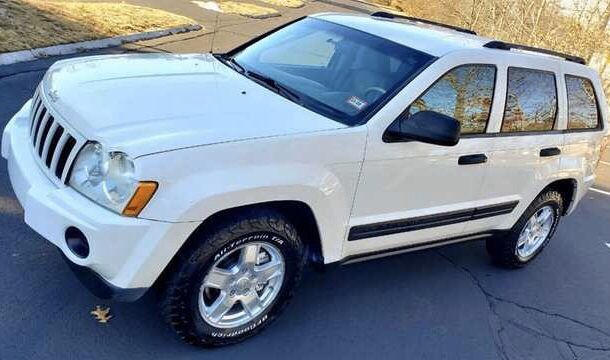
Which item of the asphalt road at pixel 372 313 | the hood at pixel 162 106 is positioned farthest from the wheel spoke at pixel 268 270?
the hood at pixel 162 106

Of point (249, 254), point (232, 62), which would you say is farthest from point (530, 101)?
point (249, 254)

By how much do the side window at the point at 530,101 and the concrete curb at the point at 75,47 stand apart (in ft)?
20.1

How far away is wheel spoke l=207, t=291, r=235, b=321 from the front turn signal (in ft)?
2.61

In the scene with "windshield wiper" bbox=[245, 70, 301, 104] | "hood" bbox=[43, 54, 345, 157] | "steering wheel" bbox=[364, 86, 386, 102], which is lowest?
"hood" bbox=[43, 54, 345, 157]

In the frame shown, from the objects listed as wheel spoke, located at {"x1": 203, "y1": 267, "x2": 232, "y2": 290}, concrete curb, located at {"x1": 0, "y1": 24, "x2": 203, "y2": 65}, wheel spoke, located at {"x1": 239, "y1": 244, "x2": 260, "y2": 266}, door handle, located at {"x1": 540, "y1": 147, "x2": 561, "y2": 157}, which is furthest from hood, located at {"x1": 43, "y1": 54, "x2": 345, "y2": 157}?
concrete curb, located at {"x1": 0, "y1": 24, "x2": 203, "y2": 65}

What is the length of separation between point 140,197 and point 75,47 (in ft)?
22.8

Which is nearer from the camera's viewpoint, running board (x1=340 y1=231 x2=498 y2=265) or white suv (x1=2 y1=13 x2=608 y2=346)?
white suv (x1=2 y1=13 x2=608 y2=346)

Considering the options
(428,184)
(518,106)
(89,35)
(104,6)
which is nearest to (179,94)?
(428,184)

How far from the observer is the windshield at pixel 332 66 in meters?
3.64

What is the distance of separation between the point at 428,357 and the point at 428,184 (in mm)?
1079

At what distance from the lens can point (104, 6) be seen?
1234 centimetres

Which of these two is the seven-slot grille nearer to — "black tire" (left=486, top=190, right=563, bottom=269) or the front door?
the front door

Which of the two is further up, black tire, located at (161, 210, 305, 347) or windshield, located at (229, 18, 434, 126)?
windshield, located at (229, 18, 434, 126)

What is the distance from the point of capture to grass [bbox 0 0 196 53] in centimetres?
842
